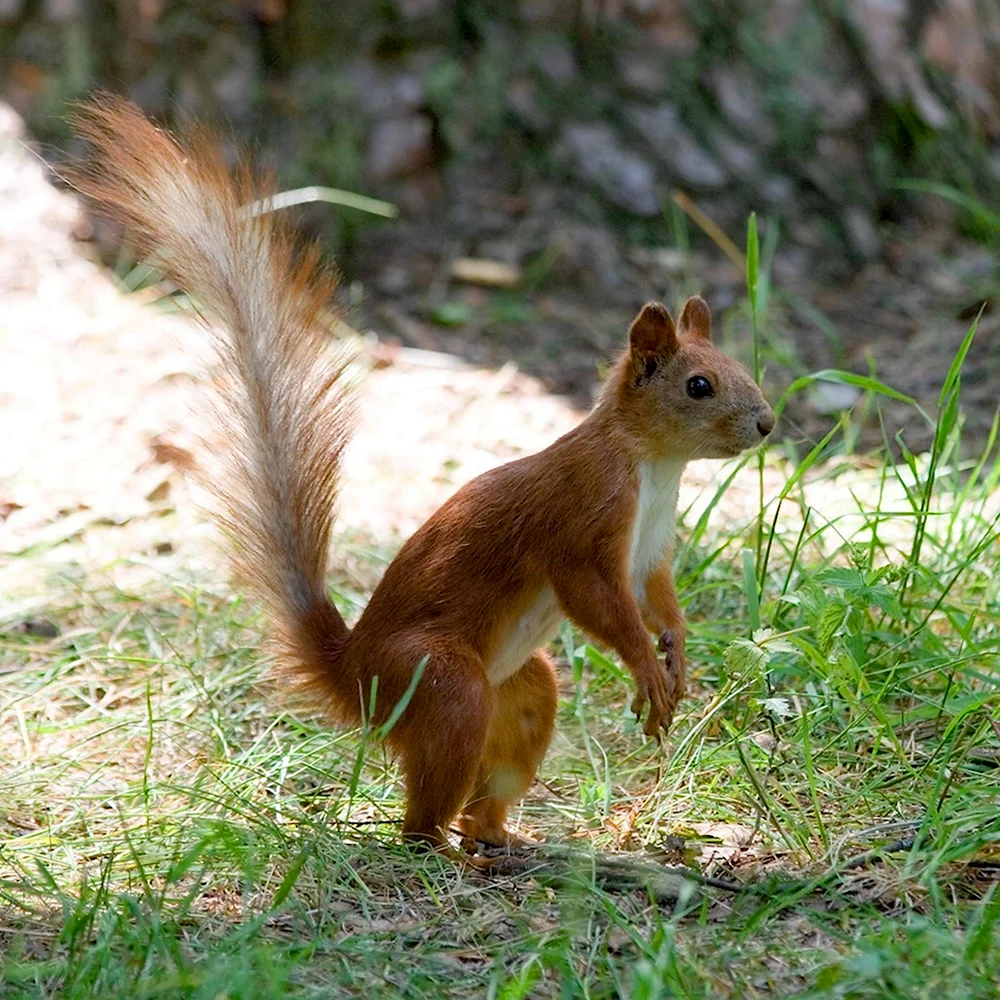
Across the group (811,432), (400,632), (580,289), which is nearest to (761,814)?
(400,632)

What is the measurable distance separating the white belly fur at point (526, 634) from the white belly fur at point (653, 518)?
0.15 meters

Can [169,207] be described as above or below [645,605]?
above

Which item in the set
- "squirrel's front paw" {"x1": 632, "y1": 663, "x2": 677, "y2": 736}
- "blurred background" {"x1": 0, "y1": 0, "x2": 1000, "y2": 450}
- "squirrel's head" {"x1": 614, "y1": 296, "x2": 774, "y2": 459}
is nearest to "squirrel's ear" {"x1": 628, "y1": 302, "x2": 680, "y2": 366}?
"squirrel's head" {"x1": 614, "y1": 296, "x2": 774, "y2": 459}

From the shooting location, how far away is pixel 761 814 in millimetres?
2172

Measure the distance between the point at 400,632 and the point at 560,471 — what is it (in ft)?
1.23

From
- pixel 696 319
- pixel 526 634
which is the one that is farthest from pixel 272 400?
pixel 696 319

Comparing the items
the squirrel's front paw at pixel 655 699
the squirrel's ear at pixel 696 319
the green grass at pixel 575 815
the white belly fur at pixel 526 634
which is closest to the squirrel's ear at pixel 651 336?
the squirrel's ear at pixel 696 319

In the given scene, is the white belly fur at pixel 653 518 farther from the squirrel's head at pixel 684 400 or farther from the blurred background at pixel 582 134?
the blurred background at pixel 582 134

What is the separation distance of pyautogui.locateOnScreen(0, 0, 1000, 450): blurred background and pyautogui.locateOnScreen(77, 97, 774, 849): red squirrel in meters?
2.24

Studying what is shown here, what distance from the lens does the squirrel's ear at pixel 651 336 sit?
2379 mm

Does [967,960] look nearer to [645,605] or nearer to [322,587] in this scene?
[645,605]

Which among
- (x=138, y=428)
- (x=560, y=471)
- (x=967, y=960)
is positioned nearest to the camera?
(x=967, y=960)

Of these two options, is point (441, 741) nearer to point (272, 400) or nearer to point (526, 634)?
point (526, 634)

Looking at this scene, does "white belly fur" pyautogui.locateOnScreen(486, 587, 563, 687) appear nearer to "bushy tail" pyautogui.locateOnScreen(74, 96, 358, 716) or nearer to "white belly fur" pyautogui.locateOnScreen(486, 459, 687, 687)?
"white belly fur" pyautogui.locateOnScreen(486, 459, 687, 687)
